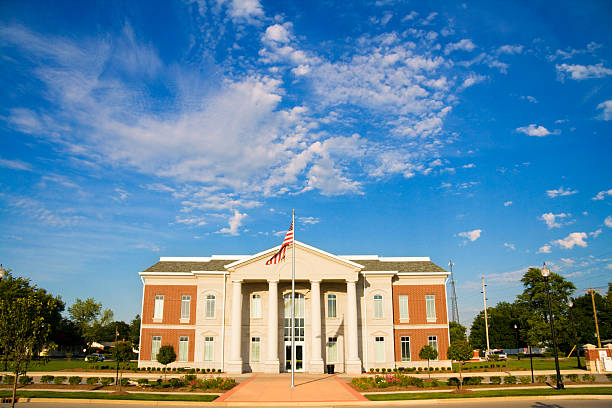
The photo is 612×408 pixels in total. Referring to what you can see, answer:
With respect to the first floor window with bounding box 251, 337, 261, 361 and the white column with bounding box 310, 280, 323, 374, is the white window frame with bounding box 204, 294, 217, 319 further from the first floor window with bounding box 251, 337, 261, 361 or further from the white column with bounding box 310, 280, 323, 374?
the white column with bounding box 310, 280, 323, 374

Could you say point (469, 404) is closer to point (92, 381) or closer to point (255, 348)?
point (255, 348)

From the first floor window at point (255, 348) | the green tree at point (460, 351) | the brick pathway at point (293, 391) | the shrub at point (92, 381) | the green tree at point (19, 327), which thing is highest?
the green tree at point (19, 327)

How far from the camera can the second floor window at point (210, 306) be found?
4375 cm

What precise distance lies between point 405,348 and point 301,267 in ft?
45.7

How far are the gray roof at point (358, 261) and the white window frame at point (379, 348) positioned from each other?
722cm

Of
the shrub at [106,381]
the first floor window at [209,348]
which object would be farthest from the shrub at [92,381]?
the first floor window at [209,348]

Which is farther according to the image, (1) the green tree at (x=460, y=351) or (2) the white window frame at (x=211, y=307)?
(2) the white window frame at (x=211, y=307)

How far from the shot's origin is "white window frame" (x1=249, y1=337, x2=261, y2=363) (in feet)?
138

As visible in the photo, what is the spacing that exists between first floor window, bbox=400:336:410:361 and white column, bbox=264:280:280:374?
13.3 m

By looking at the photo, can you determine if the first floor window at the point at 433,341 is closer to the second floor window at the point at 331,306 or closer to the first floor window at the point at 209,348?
the second floor window at the point at 331,306

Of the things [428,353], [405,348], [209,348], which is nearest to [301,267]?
[209,348]

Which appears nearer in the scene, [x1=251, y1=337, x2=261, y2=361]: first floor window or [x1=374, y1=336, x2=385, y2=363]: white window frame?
[x1=251, y1=337, x2=261, y2=361]: first floor window

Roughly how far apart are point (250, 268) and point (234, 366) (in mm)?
9365

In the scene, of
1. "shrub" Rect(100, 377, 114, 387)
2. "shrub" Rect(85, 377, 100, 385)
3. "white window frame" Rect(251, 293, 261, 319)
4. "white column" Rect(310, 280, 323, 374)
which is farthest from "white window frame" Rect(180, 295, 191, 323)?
"shrub" Rect(85, 377, 100, 385)
